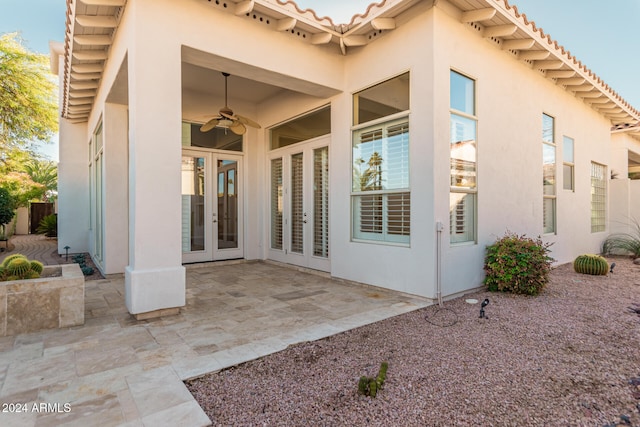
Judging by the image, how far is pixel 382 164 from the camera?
4.88 metres

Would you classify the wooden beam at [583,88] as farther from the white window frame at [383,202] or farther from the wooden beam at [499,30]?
the white window frame at [383,202]

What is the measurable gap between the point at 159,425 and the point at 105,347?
4.62 ft

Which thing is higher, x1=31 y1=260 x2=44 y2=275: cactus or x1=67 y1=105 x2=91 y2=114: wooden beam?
x1=67 y1=105 x2=91 y2=114: wooden beam

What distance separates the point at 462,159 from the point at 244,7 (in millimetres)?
3431

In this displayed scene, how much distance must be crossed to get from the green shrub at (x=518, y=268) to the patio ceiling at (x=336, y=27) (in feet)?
9.95

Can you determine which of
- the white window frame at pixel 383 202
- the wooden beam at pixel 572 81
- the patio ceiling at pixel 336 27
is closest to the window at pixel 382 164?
the white window frame at pixel 383 202

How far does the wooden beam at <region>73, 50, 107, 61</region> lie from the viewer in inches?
186

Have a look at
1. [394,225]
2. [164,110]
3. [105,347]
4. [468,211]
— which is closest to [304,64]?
[164,110]

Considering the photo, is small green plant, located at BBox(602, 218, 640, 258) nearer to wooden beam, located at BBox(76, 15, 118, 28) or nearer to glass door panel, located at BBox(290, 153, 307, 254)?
glass door panel, located at BBox(290, 153, 307, 254)

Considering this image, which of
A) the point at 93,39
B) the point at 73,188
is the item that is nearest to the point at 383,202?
the point at 93,39

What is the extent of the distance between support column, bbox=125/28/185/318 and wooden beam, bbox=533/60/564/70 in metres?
5.92

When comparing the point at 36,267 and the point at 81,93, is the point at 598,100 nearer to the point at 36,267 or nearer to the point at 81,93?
the point at 36,267

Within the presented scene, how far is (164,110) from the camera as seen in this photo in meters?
3.67

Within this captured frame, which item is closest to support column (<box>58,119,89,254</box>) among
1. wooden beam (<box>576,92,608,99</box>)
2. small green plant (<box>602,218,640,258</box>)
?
wooden beam (<box>576,92,608,99</box>)
